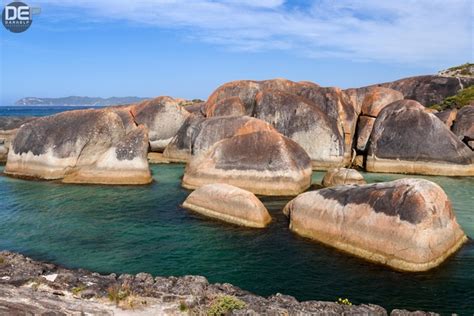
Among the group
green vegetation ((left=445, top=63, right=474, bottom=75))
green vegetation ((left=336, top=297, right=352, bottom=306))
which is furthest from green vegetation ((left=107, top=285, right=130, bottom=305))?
green vegetation ((left=445, top=63, right=474, bottom=75))

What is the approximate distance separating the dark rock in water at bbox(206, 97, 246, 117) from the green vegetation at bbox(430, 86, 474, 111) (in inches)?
948

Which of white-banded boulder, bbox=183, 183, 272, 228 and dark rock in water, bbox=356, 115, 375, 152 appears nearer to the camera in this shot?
white-banded boulder, bbox=183, 183, 272, 228

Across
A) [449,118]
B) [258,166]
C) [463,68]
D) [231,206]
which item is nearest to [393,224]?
[231,206]

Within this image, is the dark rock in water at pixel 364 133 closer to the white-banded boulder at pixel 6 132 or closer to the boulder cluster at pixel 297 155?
the boulder cluster at pixel 297 155

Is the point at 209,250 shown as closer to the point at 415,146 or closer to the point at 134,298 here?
the point at 134,298

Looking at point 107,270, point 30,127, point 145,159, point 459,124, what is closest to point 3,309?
point 107,270

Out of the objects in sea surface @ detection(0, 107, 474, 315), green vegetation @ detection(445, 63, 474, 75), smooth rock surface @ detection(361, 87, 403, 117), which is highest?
green vegetation @ detection(445, 63, 474, 75)

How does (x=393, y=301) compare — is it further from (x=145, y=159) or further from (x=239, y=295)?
(x=145, y=159)

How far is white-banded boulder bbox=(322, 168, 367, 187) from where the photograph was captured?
25.1 metres

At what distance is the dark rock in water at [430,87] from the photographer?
168 ft

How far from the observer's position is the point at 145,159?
28.6 meters

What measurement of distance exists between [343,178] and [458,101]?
27807 mm

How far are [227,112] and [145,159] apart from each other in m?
10.4

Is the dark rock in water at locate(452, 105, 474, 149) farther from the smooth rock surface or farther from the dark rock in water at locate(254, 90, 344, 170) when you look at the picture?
the dark rock in water at locate(254, 90, 344, 170)
